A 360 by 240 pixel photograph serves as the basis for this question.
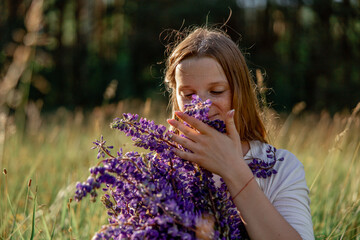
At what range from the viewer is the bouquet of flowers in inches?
50.2

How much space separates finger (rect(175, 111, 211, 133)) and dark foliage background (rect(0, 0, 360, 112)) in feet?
49.4

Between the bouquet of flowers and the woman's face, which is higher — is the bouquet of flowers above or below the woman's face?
below

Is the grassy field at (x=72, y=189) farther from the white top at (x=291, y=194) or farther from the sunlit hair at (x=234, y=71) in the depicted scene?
the sunlit hair at (x=234, y=71)

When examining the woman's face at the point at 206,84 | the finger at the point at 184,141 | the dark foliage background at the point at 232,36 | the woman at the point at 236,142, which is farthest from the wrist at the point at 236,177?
the dark foliage background at the point at 232,36

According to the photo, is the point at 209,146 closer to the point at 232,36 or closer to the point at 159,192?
the point at 159,192

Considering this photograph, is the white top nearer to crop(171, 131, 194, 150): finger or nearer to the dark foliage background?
crop(171, 131, 194, 150): finger

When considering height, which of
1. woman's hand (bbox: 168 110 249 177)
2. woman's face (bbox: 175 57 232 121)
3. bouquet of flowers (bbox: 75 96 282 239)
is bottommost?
bouquet of flowers (bbox: 75 96 282 239)

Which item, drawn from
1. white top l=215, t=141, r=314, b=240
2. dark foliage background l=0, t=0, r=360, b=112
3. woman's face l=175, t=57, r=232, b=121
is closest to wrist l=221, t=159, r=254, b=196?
white top l=215, t=141, r=314, b=240

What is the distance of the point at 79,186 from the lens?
1.27 m

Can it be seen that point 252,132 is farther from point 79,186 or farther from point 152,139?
point 79,186

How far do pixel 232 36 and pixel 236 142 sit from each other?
1747cm

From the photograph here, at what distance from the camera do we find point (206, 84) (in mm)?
2031

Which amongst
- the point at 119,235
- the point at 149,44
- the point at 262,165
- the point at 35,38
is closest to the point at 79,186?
the point at 119,235

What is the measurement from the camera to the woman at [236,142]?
62.0 inches
